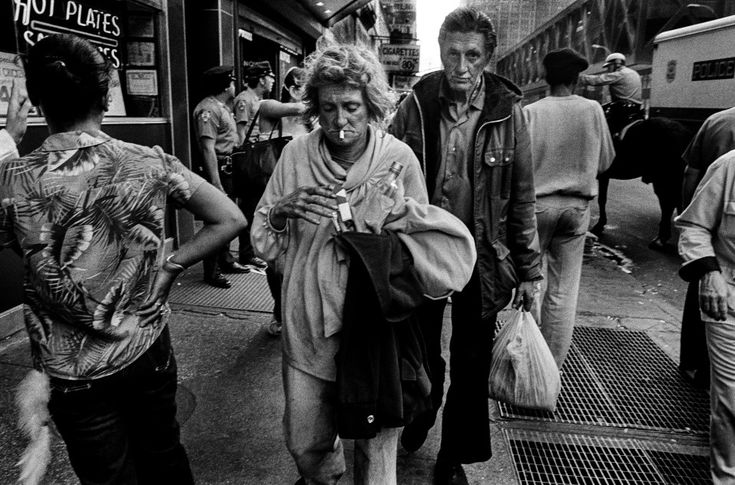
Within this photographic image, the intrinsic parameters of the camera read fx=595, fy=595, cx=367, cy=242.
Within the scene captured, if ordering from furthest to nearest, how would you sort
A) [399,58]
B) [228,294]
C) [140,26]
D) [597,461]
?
1. [399,58]
2. [140,26]
3. [228,294]
4. [597,461]

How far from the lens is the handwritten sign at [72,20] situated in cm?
448

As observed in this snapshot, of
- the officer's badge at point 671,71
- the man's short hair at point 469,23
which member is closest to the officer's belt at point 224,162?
the man's short hair at point 469,23

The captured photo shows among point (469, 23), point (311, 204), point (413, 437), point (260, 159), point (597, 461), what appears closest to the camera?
point (311, 204)

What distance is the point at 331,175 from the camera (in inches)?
79.3

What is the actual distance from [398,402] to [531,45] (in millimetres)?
46161

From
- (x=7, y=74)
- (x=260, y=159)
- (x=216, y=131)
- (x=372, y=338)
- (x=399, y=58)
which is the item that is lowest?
(x=372, y=338)

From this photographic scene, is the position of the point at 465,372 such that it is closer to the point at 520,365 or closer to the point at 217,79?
the point at 520,365

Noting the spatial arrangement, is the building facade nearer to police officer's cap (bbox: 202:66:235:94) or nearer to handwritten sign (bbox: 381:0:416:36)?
police officer's cap (bbox: 202:66:235:94)

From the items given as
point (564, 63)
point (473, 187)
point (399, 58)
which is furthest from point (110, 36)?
point (399, 58)

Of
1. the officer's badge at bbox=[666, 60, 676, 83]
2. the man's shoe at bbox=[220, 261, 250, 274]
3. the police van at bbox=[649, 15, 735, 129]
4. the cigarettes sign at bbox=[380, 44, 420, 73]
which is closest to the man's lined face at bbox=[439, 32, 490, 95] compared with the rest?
the man's shoe at bbox=[220, 261, 250, 274]

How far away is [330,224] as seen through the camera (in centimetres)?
196

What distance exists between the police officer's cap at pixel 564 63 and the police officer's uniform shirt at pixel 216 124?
3.12 m

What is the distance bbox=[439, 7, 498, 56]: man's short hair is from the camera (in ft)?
8.26

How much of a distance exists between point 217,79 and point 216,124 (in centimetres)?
45
